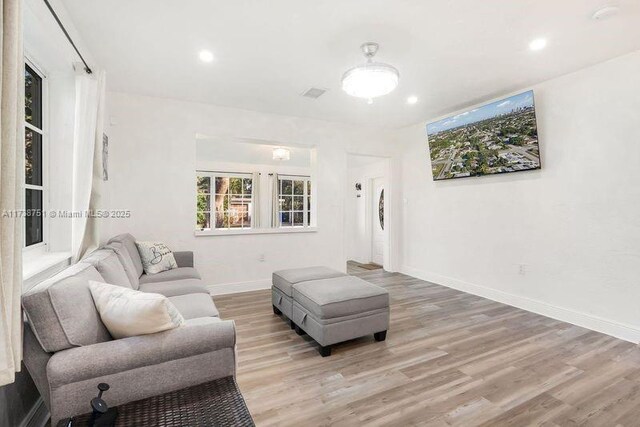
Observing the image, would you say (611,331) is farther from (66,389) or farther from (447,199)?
(66,389)

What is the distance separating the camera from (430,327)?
3.10m

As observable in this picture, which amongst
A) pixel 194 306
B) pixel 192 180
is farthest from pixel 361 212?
pixel 194 306

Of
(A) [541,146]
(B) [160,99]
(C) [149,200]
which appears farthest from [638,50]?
(C) [149,200]

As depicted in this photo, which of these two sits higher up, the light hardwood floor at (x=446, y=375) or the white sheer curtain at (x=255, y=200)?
the white sheer curtain at (x=255, y=200)

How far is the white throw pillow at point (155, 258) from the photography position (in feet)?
10.8

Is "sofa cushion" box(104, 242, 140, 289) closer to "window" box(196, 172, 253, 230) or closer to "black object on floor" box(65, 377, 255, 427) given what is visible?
"black object on floor" box(65, 377, 255, 427)

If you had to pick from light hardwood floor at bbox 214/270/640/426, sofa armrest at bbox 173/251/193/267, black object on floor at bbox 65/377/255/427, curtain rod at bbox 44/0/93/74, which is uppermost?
curtain rod at bbox 44/0/93/74

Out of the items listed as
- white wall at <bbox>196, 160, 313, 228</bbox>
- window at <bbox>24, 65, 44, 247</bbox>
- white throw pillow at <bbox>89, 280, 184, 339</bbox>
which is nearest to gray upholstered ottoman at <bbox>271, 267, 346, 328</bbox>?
white throw pillow at <bbox>89, 280, 184, 339</bbox>

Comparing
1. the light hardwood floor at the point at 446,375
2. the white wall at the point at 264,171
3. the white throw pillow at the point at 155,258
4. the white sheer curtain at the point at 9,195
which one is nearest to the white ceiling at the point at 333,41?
the white sheer curtain at the point at 9,195

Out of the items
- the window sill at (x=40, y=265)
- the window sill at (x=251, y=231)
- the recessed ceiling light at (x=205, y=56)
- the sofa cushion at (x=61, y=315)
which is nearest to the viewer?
the sofa cushion at (x=61, y=315)

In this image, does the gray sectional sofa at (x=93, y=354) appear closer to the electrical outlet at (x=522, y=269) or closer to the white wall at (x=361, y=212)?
the electrical outlet at (x=522, y=269)

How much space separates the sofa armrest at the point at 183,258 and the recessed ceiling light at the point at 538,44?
4020mm

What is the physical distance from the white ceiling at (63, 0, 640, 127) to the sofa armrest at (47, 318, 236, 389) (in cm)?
211

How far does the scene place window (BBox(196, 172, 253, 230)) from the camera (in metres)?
7.32
